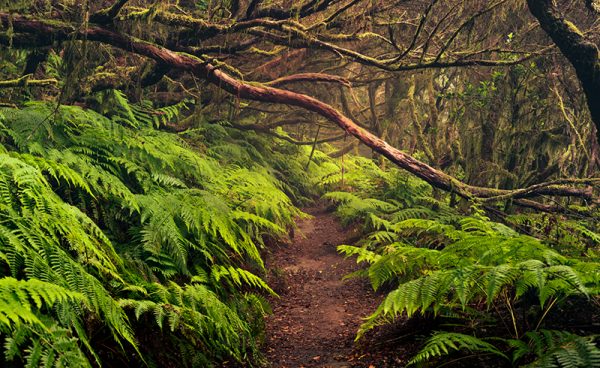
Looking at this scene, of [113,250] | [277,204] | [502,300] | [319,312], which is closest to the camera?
[113,250]

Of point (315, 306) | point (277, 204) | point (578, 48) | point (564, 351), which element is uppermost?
point (578, 48)

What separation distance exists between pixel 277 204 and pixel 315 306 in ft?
8.11

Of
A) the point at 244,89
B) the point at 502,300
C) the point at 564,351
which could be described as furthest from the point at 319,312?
the point at 244,89

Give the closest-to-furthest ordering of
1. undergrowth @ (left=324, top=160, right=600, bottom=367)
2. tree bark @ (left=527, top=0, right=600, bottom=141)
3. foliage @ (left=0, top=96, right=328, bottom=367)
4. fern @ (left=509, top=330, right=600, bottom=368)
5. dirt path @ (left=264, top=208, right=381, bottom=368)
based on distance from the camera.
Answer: fern @ (left=509, top=330, right=600, bottom=368)
foliage @ (left=0, top=96, right=328, bottom=367)
undergrowth @ (left=324, top=160, right=600, bottom=367)
dirt path @ (left=264, top=208, right=381, bottom=368)
tree bark @ (left=527, top=0, right=600, bottom=141)

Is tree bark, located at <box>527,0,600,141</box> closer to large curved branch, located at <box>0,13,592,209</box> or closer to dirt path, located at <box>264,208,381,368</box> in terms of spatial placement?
large curved branch, located at <box>0,13,592,209</box>

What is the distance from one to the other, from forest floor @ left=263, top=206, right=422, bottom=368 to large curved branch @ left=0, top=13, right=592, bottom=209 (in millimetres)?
1875

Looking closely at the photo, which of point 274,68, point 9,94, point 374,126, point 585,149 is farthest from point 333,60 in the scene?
point 9,94

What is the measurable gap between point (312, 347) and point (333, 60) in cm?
920

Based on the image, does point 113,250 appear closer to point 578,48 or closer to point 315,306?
point 315,306

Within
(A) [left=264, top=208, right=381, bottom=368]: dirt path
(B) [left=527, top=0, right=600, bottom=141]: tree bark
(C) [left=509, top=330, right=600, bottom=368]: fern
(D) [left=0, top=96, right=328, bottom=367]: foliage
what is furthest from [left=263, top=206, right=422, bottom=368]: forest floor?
(B) [left=527, top=0, right=600, bottom=141]: tree bark

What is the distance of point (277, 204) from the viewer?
7.80 metres

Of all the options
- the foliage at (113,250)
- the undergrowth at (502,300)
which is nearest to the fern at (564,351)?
the undergrowth at (502,300)

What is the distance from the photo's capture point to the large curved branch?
6551mm

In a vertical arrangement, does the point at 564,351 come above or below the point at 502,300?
above
